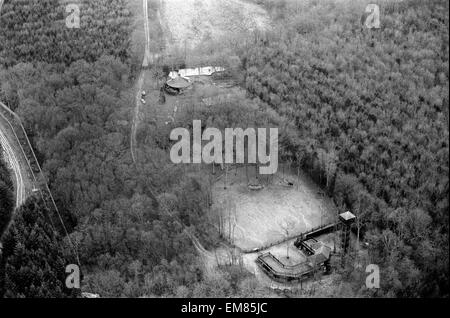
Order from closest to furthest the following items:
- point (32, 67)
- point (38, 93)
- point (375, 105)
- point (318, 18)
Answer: point (375, 105) → point (38, 93) → point (32, 67) → point (318, 18)

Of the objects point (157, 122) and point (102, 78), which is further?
point (102, 78)

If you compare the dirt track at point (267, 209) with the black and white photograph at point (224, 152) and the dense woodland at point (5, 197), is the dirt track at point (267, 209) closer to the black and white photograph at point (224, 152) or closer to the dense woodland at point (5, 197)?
the black and white photograph at point (224, 152)

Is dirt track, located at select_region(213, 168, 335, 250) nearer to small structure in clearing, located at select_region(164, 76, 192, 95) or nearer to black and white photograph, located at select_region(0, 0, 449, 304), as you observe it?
black and white photograph, located at select_region(0, 0, 449, 304)

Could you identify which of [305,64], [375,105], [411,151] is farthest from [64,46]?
[411,151]

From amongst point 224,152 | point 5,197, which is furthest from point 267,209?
point 5,197

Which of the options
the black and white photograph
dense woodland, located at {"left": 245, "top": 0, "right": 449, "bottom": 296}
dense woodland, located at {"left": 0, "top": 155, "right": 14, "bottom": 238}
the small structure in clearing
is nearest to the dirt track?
the black and white photograph
